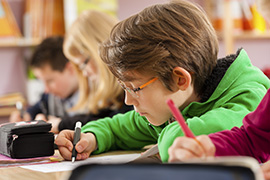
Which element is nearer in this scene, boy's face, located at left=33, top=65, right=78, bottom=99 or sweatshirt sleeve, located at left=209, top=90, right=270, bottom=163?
sweatshirt sleeve, located at left=209, top=90, right=270, bottom=163

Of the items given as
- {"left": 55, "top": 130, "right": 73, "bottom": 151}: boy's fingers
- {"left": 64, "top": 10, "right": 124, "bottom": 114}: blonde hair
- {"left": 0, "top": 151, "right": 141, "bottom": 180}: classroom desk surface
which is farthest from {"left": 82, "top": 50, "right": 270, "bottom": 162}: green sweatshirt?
{"left": 64, "top": 10, "right": 124, "bottom": 114}: blonde hair

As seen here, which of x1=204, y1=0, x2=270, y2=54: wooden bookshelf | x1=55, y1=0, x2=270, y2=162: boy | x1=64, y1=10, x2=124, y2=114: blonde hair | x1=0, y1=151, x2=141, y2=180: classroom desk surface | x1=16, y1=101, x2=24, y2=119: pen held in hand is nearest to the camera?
x1=0, y1=151, x2=141, y2=180: classroom desk surface

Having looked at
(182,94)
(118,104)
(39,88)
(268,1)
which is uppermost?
(268,1)

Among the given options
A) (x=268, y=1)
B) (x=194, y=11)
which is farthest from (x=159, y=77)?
(x=268, y=1)

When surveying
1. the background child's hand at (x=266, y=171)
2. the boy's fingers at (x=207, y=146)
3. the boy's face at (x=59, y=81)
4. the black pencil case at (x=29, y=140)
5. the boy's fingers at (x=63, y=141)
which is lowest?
the boy's face at (x=59, y=81)

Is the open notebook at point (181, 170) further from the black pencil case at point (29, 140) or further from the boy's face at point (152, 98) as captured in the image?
the black pencil case at point (29, 140)

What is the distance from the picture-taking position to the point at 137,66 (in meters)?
1.03

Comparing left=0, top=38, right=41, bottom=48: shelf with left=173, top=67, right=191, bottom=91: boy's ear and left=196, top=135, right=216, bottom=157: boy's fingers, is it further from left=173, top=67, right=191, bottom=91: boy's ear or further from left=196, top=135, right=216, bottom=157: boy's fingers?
left=196, top=135, right=216, bottom=157: boy's fingers

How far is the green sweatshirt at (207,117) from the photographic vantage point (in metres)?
0.90

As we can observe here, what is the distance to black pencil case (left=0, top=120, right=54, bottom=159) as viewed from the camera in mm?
1139

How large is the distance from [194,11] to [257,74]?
21 centimetres

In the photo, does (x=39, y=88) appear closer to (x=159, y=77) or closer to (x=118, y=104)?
(x=118, y=104)

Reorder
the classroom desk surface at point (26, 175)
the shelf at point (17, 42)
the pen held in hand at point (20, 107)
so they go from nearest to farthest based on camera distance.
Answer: the classroom desk surface at point (26, 175)
the pen held in hand at point (20, 107)
the shelf at point (17, 42)

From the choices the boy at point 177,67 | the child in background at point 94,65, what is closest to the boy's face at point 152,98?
the boy at point 177,67
